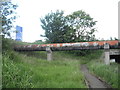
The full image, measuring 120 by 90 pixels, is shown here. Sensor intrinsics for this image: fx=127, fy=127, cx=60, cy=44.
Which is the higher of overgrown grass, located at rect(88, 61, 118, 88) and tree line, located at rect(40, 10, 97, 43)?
tree line, located at rect(40, 10, 97, 43)

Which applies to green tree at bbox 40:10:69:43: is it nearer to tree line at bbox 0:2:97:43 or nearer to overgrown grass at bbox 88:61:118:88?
tree line at bbox 0:2:97:43

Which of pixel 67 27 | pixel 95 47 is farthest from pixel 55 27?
pixel 95 47

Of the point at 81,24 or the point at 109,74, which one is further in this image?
the point at 81,24

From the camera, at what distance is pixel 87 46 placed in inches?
530

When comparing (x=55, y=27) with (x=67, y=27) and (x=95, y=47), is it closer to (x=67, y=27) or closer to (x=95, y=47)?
(x=67, y=27)

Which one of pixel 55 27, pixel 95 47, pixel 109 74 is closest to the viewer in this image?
pixel 109 74

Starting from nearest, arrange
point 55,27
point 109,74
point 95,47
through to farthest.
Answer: point 109,74
point 95,47
point 55,27

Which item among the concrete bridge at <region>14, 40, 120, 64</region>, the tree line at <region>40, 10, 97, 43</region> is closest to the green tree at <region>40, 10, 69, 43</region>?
the tree line at <region>40, 10, 97, 43</region>

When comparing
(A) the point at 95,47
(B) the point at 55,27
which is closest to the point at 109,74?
(A) the point at 95,47

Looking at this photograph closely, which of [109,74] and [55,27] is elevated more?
[55,27]

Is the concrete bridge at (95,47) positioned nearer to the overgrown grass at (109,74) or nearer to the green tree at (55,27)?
the overgrown grass at (109,74)

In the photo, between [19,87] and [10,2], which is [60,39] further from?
[19,87]

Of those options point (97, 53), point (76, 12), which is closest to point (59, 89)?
point (97, 53)

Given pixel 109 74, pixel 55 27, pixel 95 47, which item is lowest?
pixel 109 74
